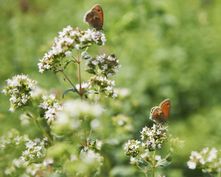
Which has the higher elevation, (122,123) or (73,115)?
(122,123)

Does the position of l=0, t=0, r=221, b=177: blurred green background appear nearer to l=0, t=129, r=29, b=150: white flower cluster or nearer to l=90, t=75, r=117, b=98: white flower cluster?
l=0, t=129, r=29, b=150: white flower cluster

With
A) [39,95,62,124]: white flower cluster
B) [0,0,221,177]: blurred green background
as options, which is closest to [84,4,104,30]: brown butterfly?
[39,95,62,124]: white flower cluster

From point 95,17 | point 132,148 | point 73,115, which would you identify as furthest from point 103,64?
point 73,115

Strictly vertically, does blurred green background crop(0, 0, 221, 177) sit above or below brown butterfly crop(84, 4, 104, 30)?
above

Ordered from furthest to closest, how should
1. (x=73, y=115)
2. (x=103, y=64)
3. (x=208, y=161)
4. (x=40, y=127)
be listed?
(x=40, y=127) < (x=103, y=64) < (x=208, y=161) < (x=73, y=115)

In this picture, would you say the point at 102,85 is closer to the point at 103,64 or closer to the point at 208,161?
the point at 103,64

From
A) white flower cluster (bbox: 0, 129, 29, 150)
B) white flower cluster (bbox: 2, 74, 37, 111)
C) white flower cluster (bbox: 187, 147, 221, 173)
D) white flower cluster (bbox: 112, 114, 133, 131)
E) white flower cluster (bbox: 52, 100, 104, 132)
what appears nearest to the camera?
white flower cluster (bbox: 52, 100, 104, 132)

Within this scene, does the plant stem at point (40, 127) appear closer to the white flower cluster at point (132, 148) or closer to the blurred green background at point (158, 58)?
the white flower cluster at point (132, 148)
